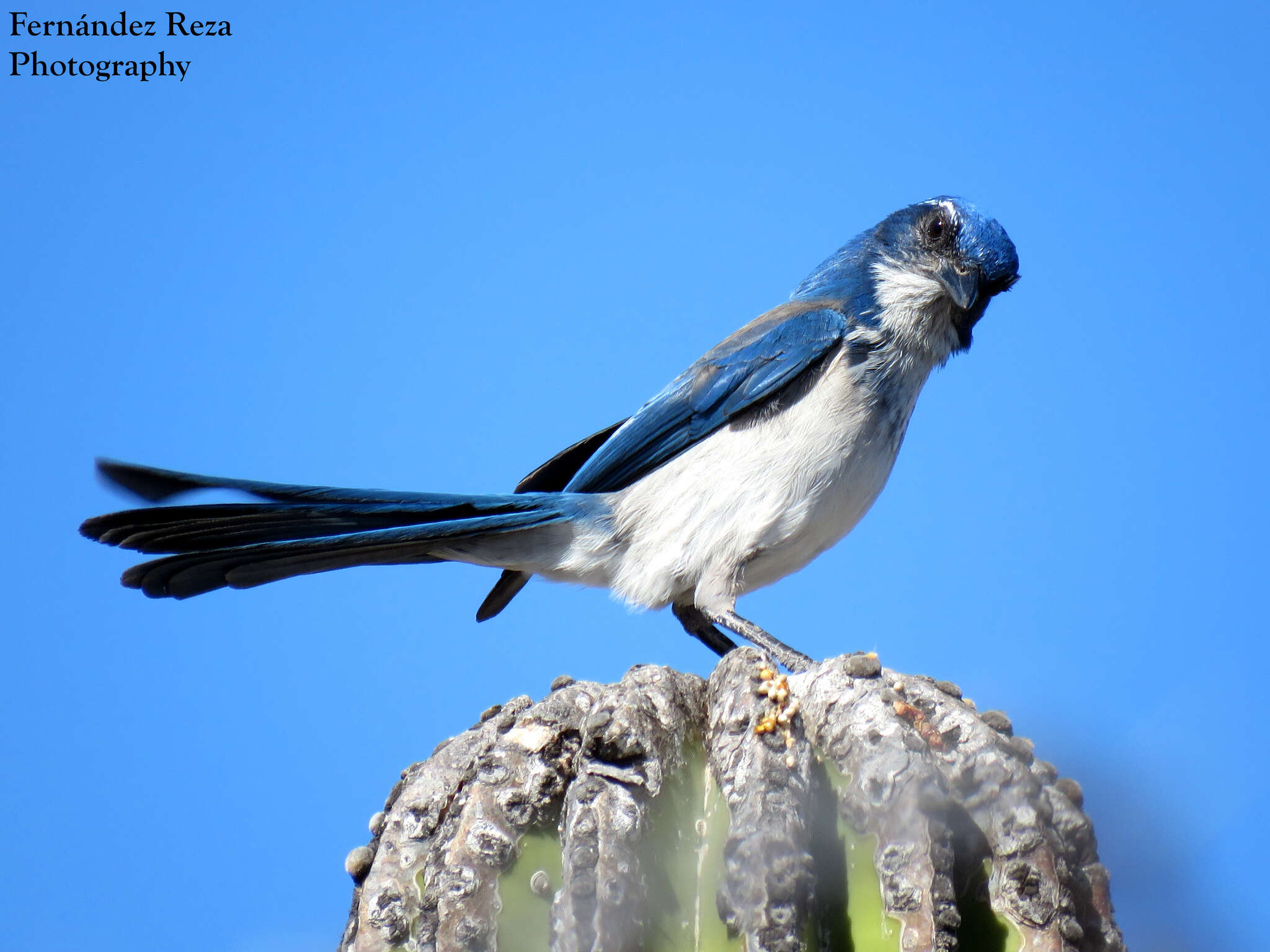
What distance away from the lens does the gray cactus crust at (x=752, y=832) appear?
2428 millimetres

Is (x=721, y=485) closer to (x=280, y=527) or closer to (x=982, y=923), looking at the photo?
(x=280, y=527)

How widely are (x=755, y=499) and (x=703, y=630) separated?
75 centimetres

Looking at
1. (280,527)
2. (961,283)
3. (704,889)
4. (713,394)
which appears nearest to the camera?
(704,889)

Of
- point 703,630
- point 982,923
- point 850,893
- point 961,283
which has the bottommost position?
point 982,923

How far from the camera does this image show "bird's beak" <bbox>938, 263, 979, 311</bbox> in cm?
476

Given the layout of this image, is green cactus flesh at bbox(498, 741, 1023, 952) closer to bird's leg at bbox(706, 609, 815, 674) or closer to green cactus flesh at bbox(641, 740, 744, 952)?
green cactus flesh at bbox(641, 740, 744, 952)

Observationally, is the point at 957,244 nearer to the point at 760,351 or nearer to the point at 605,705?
the point at 760,351

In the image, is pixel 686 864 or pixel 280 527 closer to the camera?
pixel 686 864

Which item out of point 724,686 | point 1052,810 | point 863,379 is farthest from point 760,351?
point 1052,810

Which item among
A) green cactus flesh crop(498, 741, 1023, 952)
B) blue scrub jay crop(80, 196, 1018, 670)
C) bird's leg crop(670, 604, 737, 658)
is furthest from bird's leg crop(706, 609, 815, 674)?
green cactus flesh crop(498, 741, 1023, 952)

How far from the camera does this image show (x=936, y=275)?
193 inches

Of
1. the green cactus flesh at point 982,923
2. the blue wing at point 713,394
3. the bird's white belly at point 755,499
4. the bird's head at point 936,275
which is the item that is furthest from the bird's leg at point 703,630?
the green cactus flesh at point 982,923

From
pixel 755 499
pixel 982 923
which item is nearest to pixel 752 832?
pixel 982 923

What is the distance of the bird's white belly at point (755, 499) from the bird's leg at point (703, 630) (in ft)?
0.49
